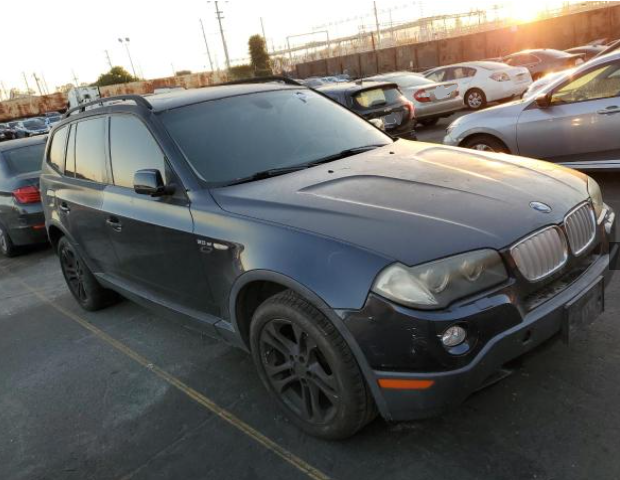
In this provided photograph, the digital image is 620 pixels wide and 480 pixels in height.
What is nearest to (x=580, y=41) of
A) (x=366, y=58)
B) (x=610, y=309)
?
(x=366, y=58)

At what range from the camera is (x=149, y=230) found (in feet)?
10.6

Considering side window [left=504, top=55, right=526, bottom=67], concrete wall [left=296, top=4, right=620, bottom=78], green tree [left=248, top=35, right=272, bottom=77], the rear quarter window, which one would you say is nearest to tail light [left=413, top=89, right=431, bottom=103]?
the rear quarter window

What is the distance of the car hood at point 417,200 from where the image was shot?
2211mm

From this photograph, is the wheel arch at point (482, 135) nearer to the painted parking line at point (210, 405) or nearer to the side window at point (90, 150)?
the side window at point (90, 150)

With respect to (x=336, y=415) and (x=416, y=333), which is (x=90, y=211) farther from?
(x=416, y=333)

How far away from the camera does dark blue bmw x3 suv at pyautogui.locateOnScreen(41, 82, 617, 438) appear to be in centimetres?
211

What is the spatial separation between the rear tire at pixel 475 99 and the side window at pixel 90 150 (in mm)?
12721

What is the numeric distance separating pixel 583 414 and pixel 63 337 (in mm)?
3854

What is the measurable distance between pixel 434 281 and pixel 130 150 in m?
2.32

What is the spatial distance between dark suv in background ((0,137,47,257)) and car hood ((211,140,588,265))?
492 cm

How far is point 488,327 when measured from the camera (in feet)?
6.89

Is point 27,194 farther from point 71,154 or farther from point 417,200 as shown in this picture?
point 417,200

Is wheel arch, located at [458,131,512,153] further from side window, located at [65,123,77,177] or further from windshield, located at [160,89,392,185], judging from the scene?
side window, located at [65,123,77,177]

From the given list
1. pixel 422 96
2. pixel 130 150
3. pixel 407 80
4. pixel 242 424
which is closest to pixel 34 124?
pixel 407 80
